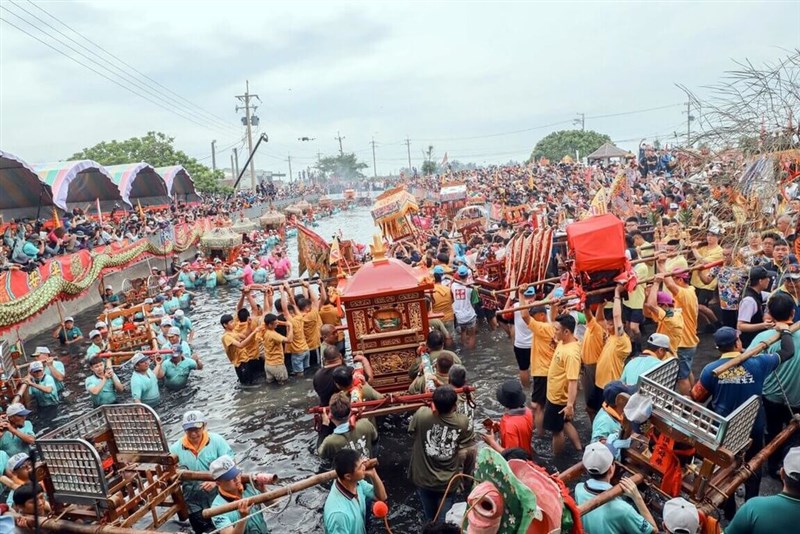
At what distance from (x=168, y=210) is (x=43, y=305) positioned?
79.8 ft

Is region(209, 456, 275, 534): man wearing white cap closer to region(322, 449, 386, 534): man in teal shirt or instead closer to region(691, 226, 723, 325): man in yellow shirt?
region(322, 449, 386, 534): man in teal shirt

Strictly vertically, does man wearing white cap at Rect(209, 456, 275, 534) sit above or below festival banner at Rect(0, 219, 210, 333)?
below

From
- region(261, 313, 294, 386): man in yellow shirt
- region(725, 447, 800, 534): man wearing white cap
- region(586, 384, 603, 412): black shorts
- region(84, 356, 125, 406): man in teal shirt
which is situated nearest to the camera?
region(725, 447, 800, 534): man wearing white cap

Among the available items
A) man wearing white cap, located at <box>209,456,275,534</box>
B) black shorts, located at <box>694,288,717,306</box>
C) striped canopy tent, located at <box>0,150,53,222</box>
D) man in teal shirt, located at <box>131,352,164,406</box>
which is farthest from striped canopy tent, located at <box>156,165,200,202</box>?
man wearing white cap, located at <box>209,456,275,534</box>

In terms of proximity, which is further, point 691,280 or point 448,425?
point 691,280

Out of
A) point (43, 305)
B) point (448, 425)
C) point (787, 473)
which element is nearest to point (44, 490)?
point (448, 425)

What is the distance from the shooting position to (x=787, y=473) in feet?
11.1

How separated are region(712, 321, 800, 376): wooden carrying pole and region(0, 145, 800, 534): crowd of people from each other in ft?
0.19

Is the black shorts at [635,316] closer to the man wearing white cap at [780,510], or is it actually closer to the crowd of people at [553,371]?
the crowd of people at [553,371]

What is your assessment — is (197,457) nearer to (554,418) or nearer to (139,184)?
(554,418)

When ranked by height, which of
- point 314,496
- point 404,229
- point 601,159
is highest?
point 601,159

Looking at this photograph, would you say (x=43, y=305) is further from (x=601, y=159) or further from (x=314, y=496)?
(x=601, y=159)

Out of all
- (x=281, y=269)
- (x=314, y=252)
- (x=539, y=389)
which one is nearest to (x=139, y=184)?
(x=281, y=269)

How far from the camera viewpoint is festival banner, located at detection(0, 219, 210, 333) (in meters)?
13.2
